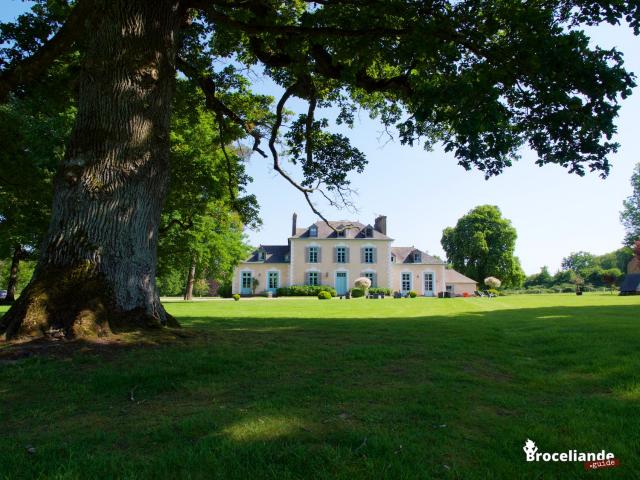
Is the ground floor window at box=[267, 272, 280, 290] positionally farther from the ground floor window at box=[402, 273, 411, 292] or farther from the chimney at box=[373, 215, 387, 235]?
the ground floor window at box=[402, 273, 411, 292]

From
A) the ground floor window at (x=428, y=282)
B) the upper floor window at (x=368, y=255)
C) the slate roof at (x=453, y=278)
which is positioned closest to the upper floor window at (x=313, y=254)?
the upper floor window at (x=368, y=255)

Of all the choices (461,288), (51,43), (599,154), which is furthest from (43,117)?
(461,288)

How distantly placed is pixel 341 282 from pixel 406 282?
8010 mm

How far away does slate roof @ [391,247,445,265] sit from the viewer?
50812 mm

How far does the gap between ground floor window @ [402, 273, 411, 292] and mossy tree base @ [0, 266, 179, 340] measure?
153ft

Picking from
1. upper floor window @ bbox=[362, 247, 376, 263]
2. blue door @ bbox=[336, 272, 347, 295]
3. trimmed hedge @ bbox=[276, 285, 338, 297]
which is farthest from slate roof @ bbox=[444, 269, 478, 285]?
trimmed hedge @ bbox=[276, 285, 338, 297]

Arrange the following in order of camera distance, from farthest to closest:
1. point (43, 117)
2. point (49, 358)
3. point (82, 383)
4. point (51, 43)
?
1. point (43, 117)
2. point (51, 43)
3. point (49, 358)
4. point (82, 383)

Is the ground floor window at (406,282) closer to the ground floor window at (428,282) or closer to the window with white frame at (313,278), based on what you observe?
the ground floor window at (428,282)

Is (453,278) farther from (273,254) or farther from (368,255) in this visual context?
(273,254)

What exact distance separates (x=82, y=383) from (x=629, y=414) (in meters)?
4.85

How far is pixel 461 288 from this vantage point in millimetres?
54469

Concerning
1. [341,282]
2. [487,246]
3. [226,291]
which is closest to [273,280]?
[226,291]

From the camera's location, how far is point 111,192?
5980 mm

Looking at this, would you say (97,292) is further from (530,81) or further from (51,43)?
(530,81)
